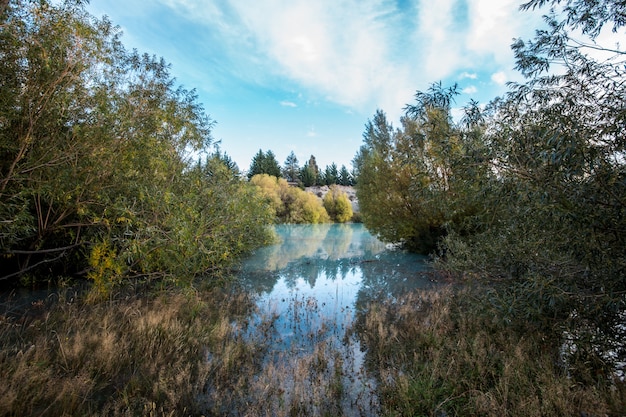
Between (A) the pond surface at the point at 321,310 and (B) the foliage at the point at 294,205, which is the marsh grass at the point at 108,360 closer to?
(A) the pond surface at the point at 321,310

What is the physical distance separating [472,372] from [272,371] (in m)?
2.80

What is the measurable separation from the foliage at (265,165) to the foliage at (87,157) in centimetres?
5799

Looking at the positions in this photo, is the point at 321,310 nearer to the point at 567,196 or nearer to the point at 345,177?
the point at 567,196

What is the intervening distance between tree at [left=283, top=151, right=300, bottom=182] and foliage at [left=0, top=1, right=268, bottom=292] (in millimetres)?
74506

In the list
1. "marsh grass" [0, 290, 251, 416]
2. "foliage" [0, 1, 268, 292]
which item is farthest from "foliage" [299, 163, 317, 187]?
"marsh grass" [0, 290, 251, 416]

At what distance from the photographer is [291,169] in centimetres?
8431

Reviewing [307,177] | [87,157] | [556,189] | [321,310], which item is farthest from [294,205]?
[556,189]

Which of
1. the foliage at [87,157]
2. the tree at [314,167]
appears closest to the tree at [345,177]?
the tree at [314,167]

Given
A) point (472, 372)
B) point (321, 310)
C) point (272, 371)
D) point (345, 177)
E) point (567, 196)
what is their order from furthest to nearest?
point (345, 177)
point (321, 310)
point (272, 371)
point (472, 372)
point (567, 196)

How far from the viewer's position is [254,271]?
13.0m

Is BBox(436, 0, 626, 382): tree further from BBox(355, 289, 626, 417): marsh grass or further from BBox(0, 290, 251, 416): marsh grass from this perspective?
BBox(0, 290, 251, 416): marsh grass

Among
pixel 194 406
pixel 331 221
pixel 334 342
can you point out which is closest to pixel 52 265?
pixel 194 406

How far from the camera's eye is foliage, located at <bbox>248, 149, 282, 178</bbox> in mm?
66562

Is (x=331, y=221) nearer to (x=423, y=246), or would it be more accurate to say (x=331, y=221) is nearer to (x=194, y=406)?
(x=423, y=246)
